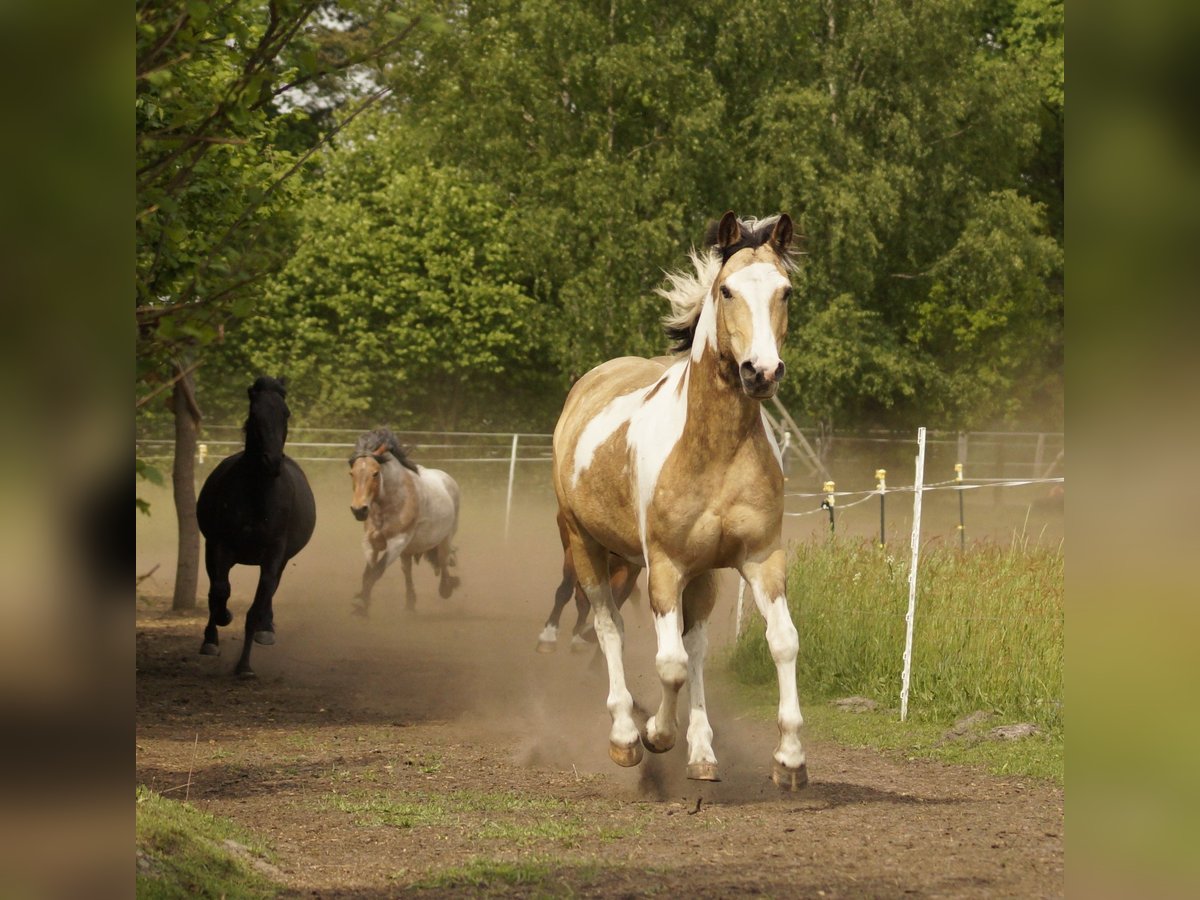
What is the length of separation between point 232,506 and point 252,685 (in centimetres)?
151

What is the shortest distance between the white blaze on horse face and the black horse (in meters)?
6.44

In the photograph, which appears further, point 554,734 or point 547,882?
point 554,734

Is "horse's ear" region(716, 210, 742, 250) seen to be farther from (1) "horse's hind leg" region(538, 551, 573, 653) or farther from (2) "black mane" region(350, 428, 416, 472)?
(2) "black mane" region(350, 428, 416, 472)

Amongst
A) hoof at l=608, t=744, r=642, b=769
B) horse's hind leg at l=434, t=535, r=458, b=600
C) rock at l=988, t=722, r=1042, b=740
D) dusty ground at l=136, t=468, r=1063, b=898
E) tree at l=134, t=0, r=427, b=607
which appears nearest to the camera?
tree at l=134, t=0, r=427, b=607

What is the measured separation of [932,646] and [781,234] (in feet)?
14.9

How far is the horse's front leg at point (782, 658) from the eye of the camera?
5.98m

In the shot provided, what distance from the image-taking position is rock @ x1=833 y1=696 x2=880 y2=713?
976 cm

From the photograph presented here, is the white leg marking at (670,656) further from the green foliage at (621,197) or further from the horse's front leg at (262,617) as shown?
the green foliage at (621,197)

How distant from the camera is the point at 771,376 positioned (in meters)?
5.39

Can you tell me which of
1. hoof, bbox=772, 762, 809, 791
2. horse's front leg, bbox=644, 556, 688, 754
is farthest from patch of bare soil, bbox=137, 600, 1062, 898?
horse's front leg, bbox=644, 556, 688, 754

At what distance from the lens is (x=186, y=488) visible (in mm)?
15797
